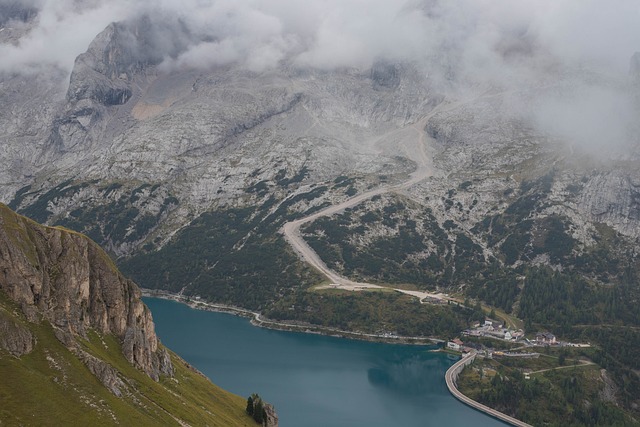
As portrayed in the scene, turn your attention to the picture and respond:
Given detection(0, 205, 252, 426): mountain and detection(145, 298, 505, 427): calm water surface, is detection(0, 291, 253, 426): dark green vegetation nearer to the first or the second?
detection(0, 205, 252, 426): mountain

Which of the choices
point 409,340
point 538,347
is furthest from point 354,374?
point 538,347

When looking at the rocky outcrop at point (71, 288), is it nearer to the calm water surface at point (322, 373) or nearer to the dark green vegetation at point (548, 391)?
the calm water surface at point (322, 373)

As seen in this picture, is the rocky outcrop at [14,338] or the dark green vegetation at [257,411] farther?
the dark green vegetation at [257,411]

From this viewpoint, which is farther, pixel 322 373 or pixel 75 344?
pixel 322 373

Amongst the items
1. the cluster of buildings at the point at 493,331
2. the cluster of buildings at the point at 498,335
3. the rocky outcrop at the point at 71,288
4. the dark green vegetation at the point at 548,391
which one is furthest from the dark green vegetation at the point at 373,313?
the rocky outcrop at the point at 71,288

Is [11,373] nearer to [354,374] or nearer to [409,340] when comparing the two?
[354,374]

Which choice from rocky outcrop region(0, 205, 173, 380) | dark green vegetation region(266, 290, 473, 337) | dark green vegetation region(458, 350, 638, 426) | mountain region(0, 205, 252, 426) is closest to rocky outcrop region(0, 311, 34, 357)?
mountain region(0, 205, 252, 426)

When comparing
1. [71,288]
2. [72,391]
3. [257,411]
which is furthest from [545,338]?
[72,391]

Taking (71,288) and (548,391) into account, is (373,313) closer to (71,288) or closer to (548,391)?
(548,391)
